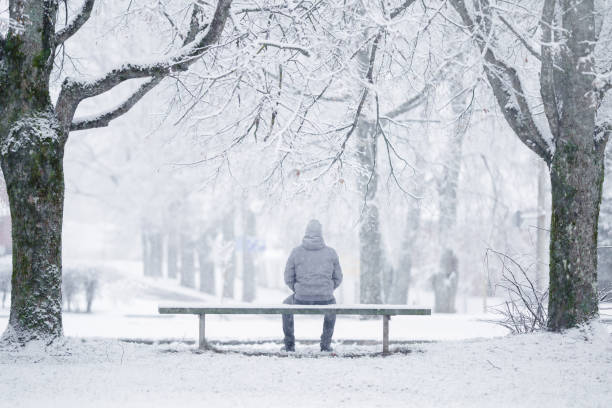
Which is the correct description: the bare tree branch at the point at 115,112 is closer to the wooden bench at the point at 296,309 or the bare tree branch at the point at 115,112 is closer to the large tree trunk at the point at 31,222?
the large tree trunk at the point at 31,222

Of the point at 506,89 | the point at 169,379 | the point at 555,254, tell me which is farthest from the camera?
the point at 506,89

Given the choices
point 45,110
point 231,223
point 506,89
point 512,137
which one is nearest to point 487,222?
point 512,137

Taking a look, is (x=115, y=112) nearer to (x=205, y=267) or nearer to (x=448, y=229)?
(x=448, y=229)

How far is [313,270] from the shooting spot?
7.75 m

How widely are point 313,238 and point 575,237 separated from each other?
296cm

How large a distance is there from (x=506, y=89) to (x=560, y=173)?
1282 mm

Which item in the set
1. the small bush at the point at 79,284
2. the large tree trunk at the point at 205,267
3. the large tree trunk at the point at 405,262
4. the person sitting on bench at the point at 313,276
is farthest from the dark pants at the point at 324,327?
the large tree trunk at the point at 205,267

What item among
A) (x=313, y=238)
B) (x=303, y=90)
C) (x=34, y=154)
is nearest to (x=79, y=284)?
(x=34, y=154)

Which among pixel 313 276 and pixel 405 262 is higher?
pixel 313 276

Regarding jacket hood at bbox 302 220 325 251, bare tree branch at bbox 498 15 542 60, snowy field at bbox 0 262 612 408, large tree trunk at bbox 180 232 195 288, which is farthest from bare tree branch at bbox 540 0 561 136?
large tree trunk at bbox 180 232 195 288

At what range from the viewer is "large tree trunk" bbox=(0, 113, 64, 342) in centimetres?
682

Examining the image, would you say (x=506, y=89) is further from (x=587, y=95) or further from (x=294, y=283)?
(x=294, y=283)

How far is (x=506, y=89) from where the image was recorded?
816cm

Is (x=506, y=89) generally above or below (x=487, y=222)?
above
